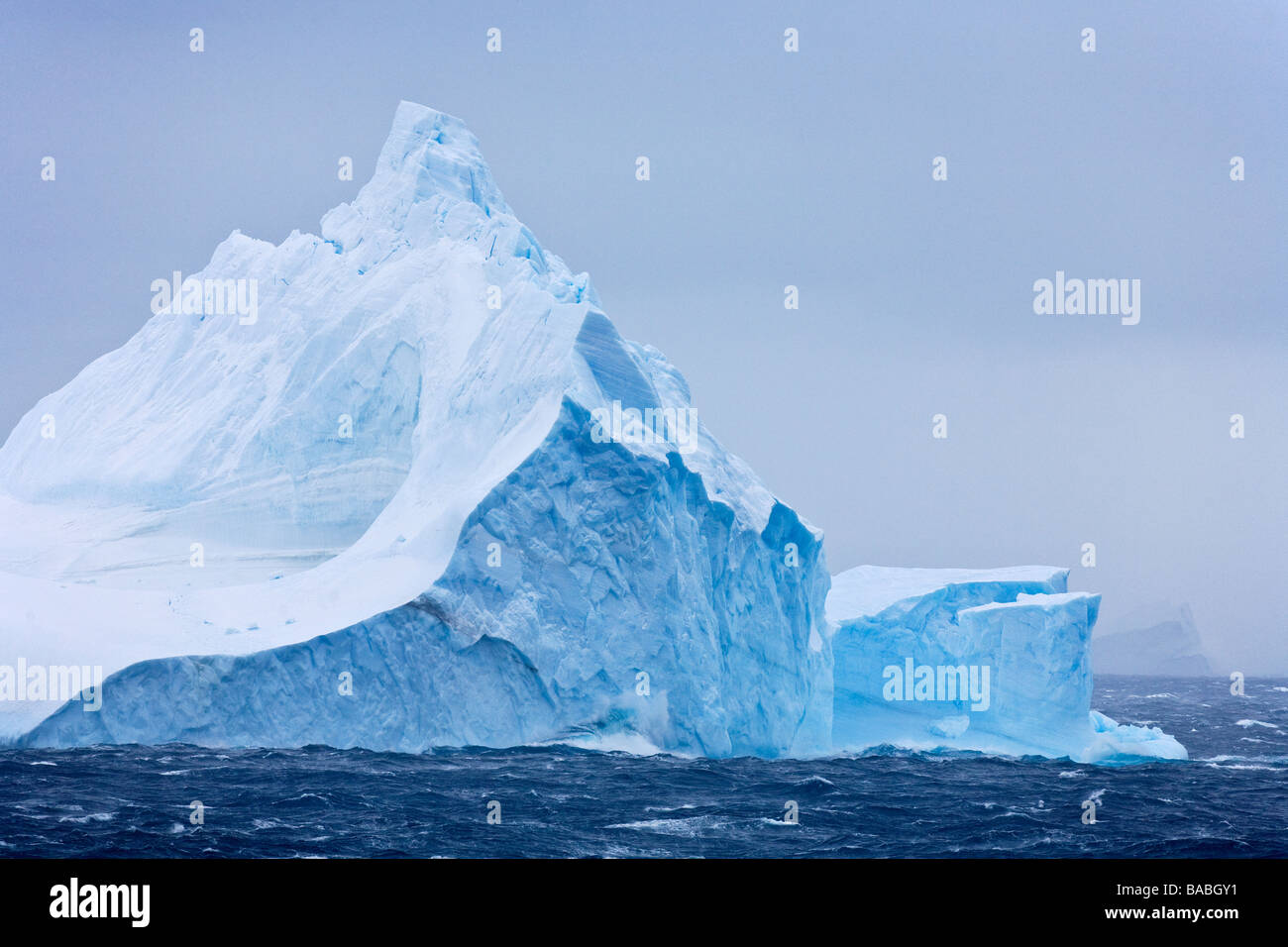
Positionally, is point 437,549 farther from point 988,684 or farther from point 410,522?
point 988,684

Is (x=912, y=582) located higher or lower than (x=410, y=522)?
lower

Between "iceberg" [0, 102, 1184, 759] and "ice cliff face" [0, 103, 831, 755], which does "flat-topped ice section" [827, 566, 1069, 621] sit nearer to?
"iceberg" [0, 102, 1184, 759]

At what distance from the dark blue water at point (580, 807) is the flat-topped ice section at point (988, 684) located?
355 cm

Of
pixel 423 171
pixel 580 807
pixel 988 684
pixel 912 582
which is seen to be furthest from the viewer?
pixel 912 582

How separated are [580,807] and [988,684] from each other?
12073mm

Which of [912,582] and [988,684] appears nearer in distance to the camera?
[988,684]

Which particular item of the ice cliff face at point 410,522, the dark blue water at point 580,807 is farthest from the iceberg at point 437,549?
the dark blue water at point 580,807

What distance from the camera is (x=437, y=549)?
20.2 metres

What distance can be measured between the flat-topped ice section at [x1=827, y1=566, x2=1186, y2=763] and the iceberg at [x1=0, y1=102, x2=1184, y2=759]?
61 millimetres

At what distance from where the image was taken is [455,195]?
27.8 metres

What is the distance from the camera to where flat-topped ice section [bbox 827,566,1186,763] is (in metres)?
25.9

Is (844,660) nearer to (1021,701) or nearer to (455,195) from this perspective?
(1021,701)

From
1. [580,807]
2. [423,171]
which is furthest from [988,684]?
[423,171]
